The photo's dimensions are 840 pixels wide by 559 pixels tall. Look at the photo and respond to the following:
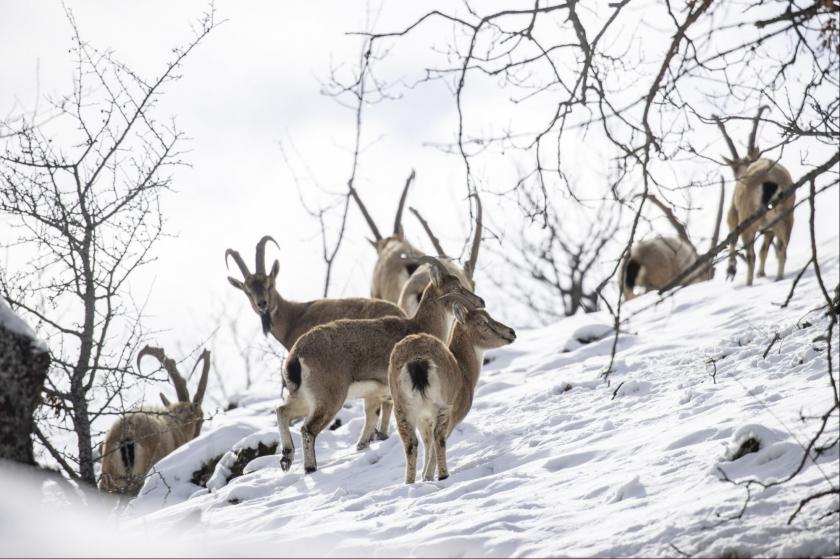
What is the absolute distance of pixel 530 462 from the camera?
7574 millimetres

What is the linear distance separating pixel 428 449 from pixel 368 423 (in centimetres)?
187

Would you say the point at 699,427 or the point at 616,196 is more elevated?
the point at 616,196

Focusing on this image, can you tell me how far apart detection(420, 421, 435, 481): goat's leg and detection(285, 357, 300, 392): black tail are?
1.51 meters

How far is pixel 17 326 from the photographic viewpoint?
19.6 ft

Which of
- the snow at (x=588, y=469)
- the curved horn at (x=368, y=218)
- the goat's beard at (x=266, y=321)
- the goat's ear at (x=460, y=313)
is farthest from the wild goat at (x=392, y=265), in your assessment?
the goat's ear at (x=460, y=313)

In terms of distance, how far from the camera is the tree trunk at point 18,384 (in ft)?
18.9

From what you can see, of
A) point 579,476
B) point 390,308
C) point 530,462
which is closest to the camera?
point 579,476

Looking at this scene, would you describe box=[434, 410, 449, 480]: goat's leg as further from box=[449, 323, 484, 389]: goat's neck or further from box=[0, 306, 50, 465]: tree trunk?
box=[0, 306, 50, 465]: tree trunk

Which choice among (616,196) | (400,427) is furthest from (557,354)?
(616,196)

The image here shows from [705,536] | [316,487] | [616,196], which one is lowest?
[705,536]

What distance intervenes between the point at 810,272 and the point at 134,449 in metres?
8.29

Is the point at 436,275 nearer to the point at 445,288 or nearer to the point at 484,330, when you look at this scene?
the point at 445,288

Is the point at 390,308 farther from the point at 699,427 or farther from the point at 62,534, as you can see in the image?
the point at 62,534

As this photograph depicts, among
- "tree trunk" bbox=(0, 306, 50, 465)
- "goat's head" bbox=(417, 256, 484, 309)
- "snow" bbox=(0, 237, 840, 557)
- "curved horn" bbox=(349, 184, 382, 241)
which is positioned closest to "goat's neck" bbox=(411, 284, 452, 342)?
"goat's head" bbox=(417, 256, 484, 309)
